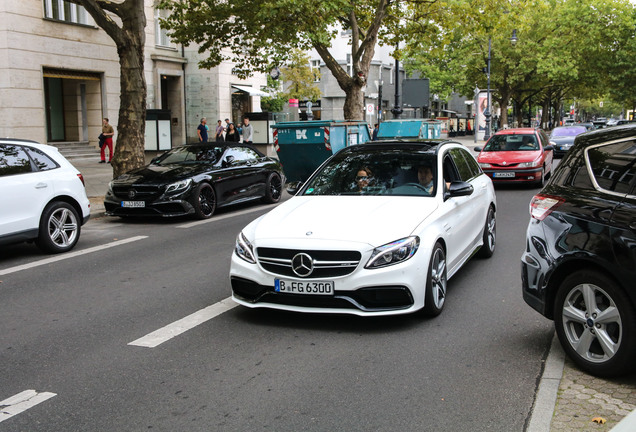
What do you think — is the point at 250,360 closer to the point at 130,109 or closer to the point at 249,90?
the point at 130,109

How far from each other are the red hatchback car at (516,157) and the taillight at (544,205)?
12.6 m

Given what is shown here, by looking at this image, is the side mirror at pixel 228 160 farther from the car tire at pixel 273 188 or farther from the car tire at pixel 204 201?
the car tire at pixel 273 188

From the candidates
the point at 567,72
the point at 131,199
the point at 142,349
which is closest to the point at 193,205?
the point at 131,199

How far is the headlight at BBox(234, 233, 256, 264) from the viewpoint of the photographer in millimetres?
5637

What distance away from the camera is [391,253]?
17.5ft

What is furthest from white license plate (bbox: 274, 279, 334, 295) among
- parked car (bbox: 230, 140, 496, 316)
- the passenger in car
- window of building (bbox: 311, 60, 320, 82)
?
window of building (bbox: 311, 60, 320, 82)

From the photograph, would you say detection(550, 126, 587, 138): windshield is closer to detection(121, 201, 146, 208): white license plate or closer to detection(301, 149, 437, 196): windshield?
detection(121, 201, 146, 208): white license plate

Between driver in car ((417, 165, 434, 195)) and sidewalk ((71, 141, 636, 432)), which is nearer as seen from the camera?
sidewalk ((71, 141, 636, 432))

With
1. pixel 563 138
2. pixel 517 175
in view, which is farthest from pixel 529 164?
pixel 563 138

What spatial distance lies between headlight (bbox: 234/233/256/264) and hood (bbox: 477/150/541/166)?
12.7 meters

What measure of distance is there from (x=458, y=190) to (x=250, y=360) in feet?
9.24

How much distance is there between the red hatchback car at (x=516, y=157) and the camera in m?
17.3

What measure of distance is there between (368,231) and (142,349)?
203 cm

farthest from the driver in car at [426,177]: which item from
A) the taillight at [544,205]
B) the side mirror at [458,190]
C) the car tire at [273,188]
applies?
the car tire at [273,188]
